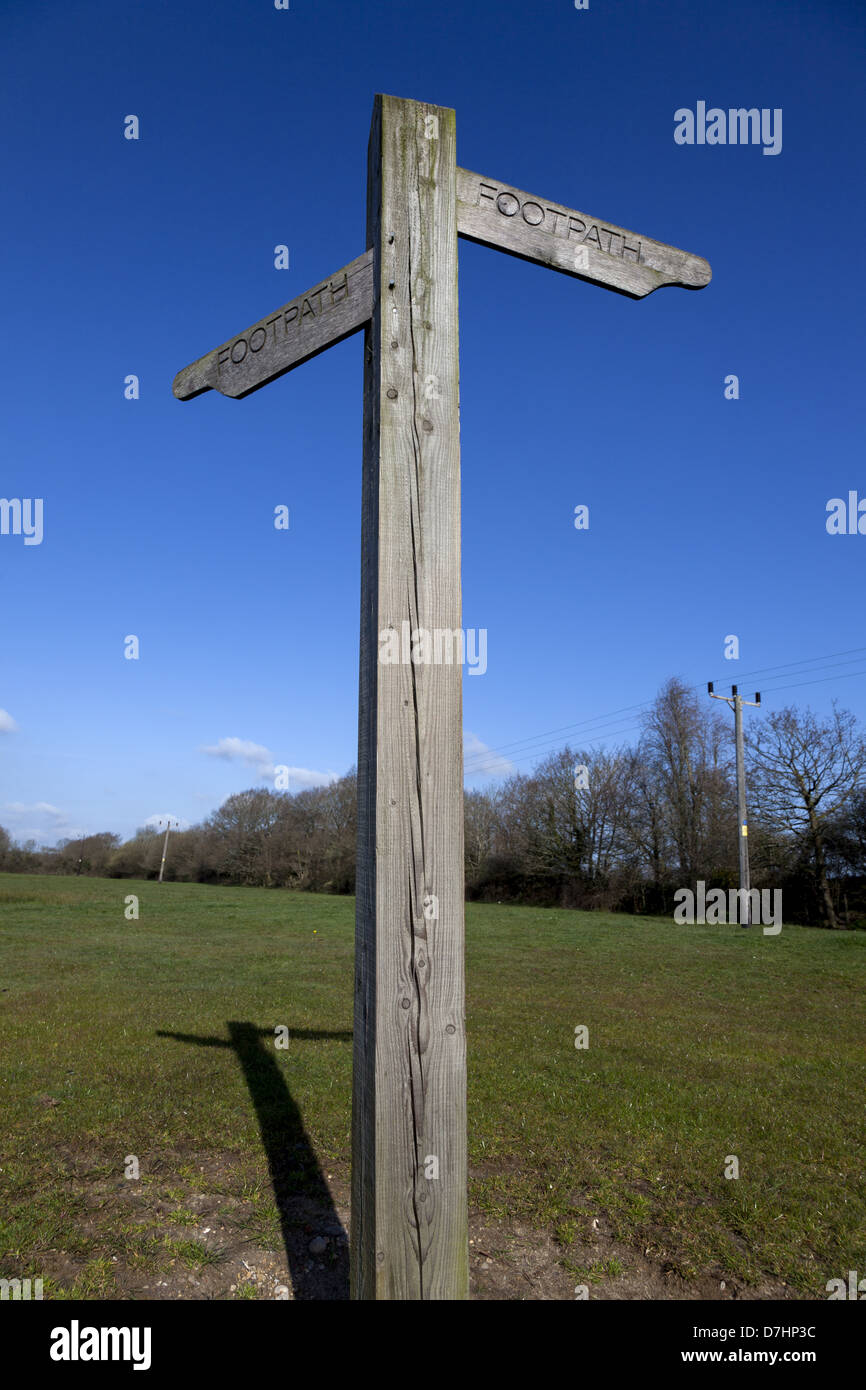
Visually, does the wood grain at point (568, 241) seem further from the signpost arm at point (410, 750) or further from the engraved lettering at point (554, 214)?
the signpost arm at point (410, 750)

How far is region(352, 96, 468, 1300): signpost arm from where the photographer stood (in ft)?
7.28

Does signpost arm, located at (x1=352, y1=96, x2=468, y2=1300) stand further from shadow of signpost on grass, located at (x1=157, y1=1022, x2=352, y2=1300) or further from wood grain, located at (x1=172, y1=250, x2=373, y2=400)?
shadow of signpost on grass, located at (x1=157, y1=1022, x2=352, y2=1300)

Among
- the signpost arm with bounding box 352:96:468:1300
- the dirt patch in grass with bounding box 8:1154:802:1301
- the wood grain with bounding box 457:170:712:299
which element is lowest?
the dirt patch in grass with bounding box 8:1154:802:1301

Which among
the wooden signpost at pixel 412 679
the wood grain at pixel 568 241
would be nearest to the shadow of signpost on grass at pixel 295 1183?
the wooden signpost at pixel 412 679

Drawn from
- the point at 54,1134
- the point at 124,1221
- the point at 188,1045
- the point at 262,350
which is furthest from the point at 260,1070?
the point at 262,350

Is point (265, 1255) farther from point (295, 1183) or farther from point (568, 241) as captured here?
point (568, 241)

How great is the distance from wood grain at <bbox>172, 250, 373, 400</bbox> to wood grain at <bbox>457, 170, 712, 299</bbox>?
0.43 meters

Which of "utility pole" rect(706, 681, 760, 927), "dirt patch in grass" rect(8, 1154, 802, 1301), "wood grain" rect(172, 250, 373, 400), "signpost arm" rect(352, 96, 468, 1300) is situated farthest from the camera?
"utility pole" rect(706, 681, 760, 927)

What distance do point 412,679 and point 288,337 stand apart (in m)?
1.46

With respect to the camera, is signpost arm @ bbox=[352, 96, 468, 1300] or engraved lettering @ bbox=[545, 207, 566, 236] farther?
engraved lettering @ bbox=[545, 207, 566, 236]

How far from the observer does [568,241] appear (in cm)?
283

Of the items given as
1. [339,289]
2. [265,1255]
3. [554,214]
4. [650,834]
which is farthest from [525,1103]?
[650,834]

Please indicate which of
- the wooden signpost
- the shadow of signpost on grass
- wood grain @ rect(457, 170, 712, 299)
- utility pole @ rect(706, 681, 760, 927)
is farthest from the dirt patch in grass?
utility pole @ rect(706, 681, 760, 927)

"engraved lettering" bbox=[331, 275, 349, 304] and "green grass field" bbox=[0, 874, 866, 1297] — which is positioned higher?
"engraved lettering" bbox=[331, 275, 349, 304]
